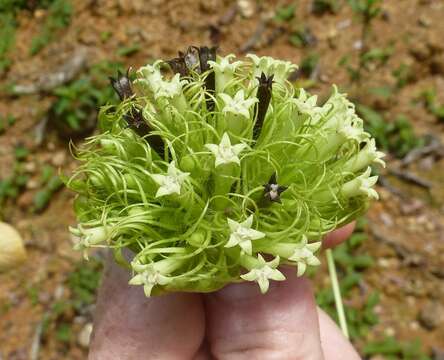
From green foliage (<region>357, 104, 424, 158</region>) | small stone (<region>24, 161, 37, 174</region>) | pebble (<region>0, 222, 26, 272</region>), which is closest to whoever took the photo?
pebble (<region>0, 222, 26, 272</region>)

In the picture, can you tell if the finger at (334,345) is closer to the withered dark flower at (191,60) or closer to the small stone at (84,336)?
the withered dark flower at (191,60)

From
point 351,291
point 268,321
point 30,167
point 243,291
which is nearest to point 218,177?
point 243,291

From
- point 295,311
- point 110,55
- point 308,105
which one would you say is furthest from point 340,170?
A: point 110,55

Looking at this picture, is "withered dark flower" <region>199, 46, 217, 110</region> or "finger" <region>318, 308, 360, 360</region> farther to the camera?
"finger" <region>318, 308, 360, 360</region>

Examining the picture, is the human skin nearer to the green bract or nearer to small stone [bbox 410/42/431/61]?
the green bract

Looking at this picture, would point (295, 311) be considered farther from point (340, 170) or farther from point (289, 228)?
point (340, 170)

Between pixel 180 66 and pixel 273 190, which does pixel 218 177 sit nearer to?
pixel 273 190

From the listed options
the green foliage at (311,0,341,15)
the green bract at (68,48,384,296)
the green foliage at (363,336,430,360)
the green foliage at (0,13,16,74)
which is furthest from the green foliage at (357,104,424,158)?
the green foliage at (0,13,16,74)
